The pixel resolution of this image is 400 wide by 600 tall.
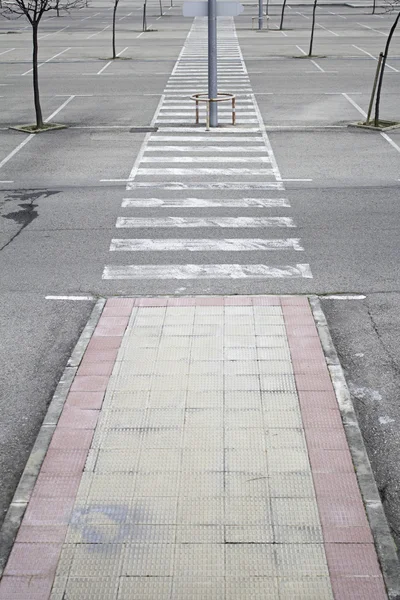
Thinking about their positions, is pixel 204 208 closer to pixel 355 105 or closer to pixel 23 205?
pixel 23 205

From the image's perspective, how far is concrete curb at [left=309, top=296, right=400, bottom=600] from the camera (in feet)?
18.5

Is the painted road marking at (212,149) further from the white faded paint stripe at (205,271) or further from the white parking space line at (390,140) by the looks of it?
the white faded paint stripe at (205,271)

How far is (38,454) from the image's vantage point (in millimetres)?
7027

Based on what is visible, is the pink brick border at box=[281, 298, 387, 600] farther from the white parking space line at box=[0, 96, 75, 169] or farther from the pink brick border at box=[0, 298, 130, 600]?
the white parking space line at box=[0, 96, 75, 169]

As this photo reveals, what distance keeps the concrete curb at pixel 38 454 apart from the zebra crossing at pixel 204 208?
8.25 feet

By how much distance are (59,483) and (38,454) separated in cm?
53

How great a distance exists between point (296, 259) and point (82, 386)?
478 centimetres

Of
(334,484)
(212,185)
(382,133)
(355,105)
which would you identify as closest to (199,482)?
(334,484)

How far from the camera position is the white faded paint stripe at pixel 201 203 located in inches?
569

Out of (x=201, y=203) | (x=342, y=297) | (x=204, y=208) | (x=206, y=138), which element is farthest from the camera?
(x=206, y=138)

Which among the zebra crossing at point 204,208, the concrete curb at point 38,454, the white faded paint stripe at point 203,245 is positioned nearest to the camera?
the concrete curb at point 38,454

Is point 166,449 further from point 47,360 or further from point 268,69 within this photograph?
point 268,69

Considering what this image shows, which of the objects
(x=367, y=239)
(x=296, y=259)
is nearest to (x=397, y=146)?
(x=367, y=239)

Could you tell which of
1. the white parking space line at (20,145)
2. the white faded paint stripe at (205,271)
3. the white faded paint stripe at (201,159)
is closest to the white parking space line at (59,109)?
the white parking space line at (20,145)
